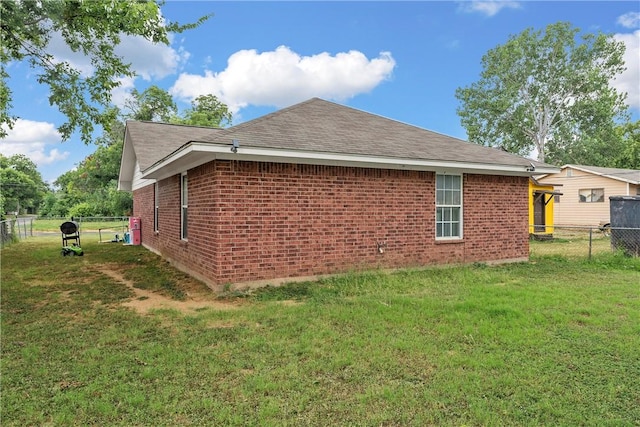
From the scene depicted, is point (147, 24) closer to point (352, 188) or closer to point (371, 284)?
point (352, 188)

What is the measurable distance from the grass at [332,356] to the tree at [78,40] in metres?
4.46

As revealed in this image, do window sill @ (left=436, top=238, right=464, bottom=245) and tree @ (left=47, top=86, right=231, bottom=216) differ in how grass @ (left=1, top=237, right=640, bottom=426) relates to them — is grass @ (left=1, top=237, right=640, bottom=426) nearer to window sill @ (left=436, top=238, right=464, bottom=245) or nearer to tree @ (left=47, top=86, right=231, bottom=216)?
window sill @ (left=436, top=238, right=464, bottom=245)

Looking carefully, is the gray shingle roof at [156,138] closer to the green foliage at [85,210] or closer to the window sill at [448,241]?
the window sill at [448,241]

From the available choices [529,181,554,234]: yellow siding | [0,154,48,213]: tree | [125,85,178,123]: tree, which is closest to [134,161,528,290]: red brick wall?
[529,181,554,234]: yellow siding

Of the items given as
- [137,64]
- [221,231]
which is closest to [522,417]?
[221,231]

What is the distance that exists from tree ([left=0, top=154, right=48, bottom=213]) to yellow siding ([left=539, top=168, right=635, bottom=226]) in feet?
202

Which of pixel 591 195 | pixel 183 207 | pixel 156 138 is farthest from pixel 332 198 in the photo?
pixel 591 195

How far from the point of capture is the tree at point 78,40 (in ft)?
25.0

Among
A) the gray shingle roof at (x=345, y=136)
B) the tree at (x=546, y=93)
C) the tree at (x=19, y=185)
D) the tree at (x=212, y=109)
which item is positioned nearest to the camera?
the gray shingle roof at (x=345, y=136)

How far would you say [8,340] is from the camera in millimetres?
4777

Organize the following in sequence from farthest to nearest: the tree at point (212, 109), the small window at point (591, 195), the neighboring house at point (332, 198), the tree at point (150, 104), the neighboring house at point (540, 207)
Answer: the tree at point (212, 109)
the tree at point (150, 104)
the small window at point (591, 195)
the neighboring house at point (540, 207)
the neighboring house at point (332, 198)

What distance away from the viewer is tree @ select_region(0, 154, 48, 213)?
184 feet

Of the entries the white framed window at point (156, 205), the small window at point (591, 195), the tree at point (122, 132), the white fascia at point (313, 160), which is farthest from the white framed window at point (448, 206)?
the tree at point (122, 132)

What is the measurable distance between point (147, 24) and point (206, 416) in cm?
887
